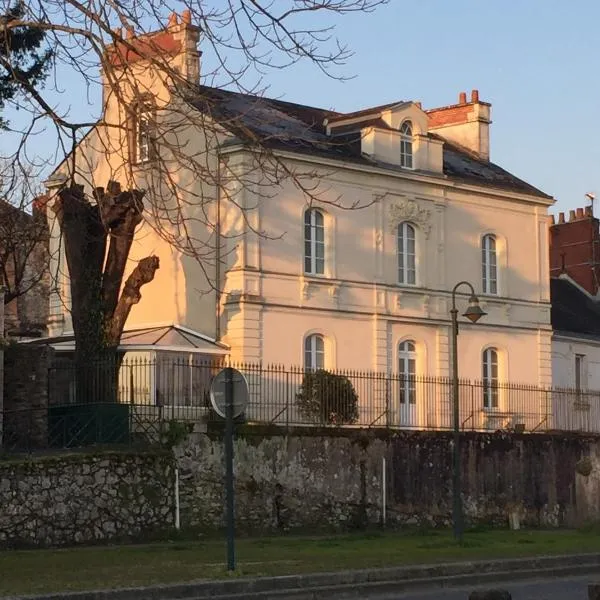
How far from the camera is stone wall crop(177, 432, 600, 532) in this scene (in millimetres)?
29578

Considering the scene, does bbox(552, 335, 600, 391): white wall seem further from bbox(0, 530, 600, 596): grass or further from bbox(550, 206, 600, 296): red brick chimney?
bbox(0, 530, 600, 596): grass

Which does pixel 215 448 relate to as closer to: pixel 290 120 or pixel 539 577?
pixel 539 577

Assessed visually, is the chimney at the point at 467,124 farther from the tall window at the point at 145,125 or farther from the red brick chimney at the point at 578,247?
the tall window at the point at 145,125

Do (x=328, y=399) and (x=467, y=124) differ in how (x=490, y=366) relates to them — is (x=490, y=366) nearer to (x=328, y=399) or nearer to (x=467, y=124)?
(x=467, y=124)

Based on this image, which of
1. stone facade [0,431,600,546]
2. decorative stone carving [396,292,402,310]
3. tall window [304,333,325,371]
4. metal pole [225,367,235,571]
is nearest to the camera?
metal pole [225,367,235,571]

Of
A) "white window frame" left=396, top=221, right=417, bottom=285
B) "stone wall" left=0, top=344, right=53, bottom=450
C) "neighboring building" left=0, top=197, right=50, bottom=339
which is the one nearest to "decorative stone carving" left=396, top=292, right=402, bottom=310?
"white window frame" left=396, top=221, right=417, bottom=285


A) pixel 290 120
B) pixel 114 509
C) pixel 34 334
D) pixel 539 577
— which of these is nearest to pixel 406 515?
pixel 114 509

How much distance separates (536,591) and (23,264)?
32.2m

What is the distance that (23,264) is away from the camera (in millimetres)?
48969

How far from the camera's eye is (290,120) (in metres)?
43.2

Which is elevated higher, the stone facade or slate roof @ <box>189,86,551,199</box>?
slate roof @ <box>189,86,551,199</box>

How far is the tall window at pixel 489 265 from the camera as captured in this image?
153 ft

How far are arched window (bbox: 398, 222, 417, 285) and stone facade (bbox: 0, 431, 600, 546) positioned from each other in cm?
853

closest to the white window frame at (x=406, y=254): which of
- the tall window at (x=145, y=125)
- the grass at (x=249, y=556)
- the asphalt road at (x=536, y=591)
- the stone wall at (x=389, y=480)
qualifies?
the stone wall at (x=389, y=480)
